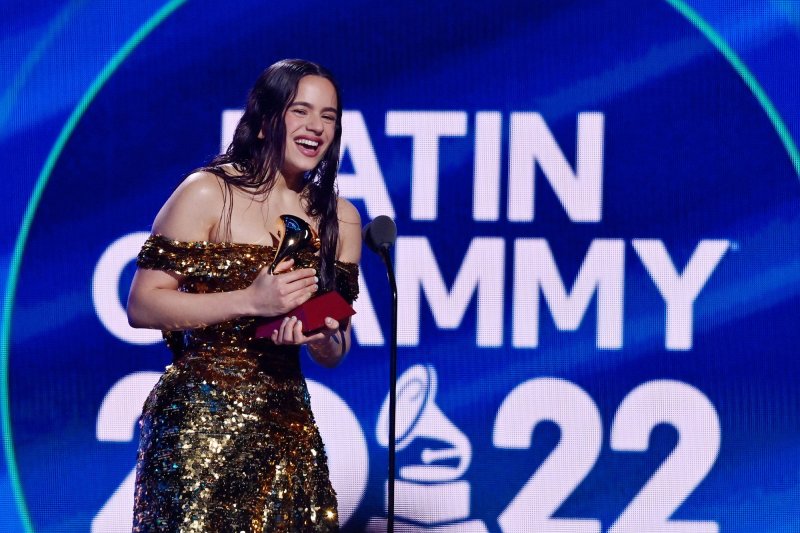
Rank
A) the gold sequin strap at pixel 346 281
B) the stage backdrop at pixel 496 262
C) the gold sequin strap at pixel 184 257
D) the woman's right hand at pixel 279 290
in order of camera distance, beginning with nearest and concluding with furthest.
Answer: the woman's right hand at pixel 279 290 < the gold sequin strap at pixel 184 257 < the gold sequin strap at pixel 346 281 < the stage backdrop at pixel 496 262

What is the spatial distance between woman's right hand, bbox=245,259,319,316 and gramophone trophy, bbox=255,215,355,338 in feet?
0.08

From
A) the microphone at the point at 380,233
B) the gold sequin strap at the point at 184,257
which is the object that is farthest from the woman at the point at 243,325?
the microphone at the point at 380,233

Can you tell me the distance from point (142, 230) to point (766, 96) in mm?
2209

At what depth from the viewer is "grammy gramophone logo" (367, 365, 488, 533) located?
3812 millimetres

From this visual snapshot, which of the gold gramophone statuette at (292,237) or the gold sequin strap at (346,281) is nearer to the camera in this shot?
the gold gramophone statuette at (292,237)

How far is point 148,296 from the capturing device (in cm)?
224

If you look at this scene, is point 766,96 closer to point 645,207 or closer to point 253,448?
point 645,207

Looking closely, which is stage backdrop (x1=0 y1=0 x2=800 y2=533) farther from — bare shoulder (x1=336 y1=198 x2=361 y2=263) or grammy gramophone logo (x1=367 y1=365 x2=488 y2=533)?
bare shoulder (x1=336 y1=198 x2=361 y2=263)

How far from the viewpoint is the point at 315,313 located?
213 cm

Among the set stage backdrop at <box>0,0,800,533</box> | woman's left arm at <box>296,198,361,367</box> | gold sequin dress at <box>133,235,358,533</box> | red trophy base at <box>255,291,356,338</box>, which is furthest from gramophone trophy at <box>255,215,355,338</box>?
stage backdrop at <box>0,0,800,533</box>

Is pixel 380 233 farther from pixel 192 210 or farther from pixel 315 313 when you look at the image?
pixel 192 210

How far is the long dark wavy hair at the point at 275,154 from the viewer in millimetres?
2352

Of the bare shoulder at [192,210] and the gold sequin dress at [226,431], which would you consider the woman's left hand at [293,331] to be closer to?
the gold sequin dress at [226,431]

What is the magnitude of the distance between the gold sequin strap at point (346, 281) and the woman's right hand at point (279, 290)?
28 centimetres
